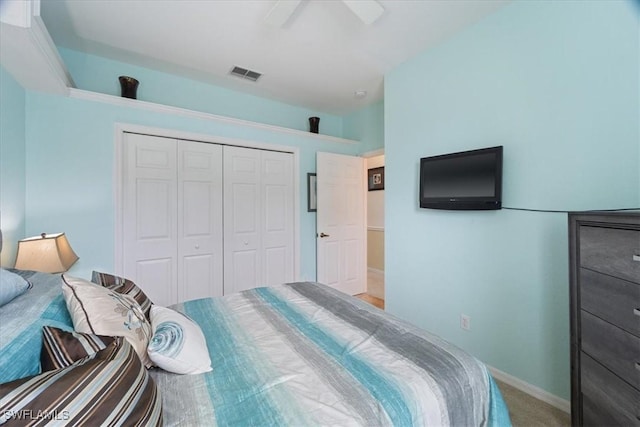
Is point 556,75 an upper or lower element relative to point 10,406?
upper

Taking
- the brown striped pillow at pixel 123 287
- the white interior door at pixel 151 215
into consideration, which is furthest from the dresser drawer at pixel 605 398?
the white interior door at pixel 151 215

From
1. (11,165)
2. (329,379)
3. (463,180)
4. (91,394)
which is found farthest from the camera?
(463,180)

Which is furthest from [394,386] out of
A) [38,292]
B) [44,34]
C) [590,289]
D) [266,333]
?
[44,34]

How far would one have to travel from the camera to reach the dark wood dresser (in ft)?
3.49

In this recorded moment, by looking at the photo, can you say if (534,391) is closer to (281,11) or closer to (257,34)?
(281,11)

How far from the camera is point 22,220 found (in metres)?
2.09

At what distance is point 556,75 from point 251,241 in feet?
9.84

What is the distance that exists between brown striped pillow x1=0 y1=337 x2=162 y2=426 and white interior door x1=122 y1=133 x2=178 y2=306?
2181 millimetres

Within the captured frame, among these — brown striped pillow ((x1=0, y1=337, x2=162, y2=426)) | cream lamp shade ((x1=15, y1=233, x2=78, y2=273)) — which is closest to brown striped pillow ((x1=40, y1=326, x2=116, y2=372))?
brown striped pillow ((x1=0, y1=337, x2=162, y2=426))

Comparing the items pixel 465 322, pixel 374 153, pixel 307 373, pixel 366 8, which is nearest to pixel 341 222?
pixel 374 153

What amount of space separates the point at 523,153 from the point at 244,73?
263 cm

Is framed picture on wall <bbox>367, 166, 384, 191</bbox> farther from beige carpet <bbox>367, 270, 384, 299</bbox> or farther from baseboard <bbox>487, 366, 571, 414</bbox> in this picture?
baseboard <bbox>487, 366, 571, 414</bbox>

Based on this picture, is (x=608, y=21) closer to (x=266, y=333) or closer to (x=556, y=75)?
(x=556, y=75)

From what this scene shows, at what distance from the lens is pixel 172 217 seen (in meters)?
2.78
